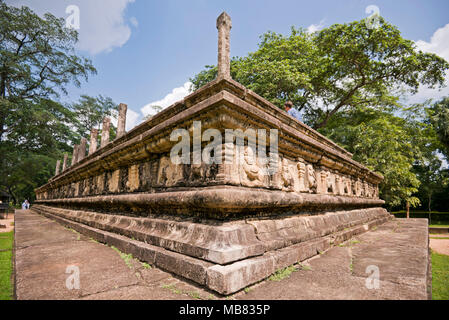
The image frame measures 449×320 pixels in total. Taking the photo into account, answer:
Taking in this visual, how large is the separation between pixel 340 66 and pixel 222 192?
1419 cm

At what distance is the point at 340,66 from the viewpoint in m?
12.7

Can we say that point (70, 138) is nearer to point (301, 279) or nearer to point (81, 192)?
point (81, 192)

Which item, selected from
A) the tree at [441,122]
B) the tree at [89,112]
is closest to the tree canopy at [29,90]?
the tree at [89,112]

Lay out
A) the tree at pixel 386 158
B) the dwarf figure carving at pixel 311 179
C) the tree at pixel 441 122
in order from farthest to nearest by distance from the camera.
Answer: the tree at pixel 441 122 < the tree at pixel 386 158 < the dwarf figure carving at pixel 311 179

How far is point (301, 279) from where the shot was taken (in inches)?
56.7

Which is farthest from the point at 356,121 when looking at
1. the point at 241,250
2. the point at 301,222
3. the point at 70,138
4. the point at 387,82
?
the point at 70,138

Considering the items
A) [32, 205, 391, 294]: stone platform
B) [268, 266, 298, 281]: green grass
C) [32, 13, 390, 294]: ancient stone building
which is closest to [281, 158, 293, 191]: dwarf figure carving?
[32, 13, 390, 294]: ancient stone building

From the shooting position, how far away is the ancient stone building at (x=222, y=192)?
4.76 feet

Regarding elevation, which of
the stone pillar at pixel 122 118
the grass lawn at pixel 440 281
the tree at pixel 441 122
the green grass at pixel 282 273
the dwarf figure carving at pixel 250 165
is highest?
the tree at pixel 441 122

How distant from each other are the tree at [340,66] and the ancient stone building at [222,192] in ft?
33.5

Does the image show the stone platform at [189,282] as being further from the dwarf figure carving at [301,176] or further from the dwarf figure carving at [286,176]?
the dwarf figure carving at [301,176]

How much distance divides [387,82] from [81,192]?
15847 mm

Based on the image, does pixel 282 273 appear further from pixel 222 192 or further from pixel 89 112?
pixel 89 112

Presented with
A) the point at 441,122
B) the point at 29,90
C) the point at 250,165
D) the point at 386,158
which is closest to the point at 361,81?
the point at 386,158
